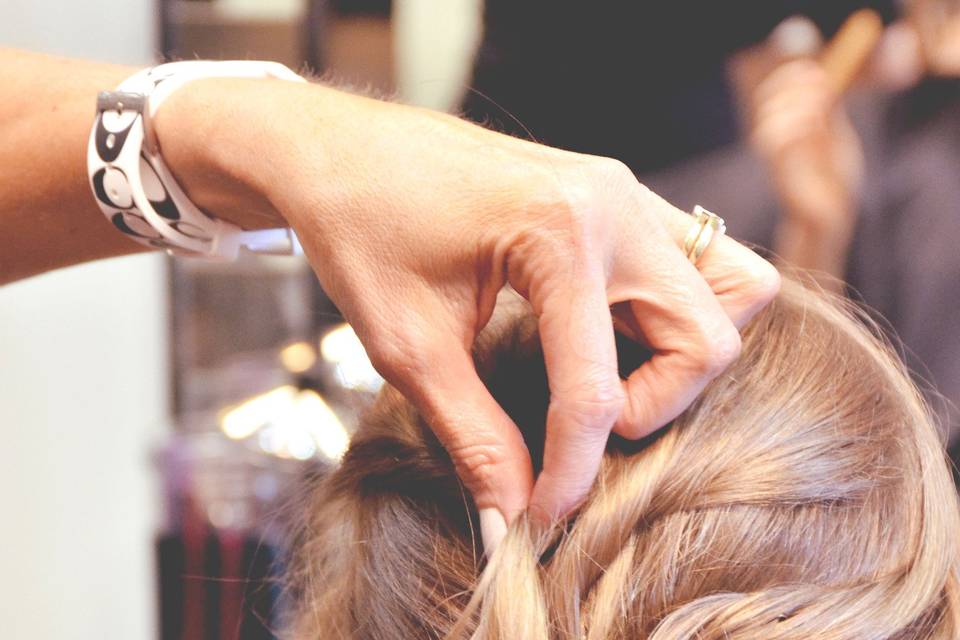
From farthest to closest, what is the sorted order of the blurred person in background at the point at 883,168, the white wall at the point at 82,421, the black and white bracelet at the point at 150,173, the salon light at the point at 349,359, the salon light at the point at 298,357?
the salon light at the point at 298,357
the blurred person in background at the point at 883,168
the white wall at the point at 82,421
the salon light at the point at 349,359
the black and white bracelet at the point at 150,173

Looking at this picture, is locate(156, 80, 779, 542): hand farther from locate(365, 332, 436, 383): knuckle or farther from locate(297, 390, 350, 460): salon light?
locate(297, 390, 350, 460): salon light

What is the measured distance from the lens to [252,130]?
2.24 feet

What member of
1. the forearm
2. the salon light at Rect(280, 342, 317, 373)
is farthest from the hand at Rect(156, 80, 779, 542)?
the salon light at Rect(280, 342, 317, 373)

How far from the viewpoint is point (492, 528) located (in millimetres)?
Answer: 634

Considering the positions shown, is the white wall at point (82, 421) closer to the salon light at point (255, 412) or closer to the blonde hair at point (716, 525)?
the salon light at point (255, 412)

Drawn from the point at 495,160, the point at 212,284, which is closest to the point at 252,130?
the point at 495,160

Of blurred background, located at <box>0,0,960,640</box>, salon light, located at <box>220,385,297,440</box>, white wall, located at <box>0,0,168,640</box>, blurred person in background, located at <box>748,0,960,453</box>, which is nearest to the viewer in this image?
white wall, located at <box>0,0,168,640</box>

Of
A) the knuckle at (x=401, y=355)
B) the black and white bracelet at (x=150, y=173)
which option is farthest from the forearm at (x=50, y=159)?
the knuckle at (x=401, y=355)

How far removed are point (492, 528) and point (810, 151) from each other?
1.44 metres

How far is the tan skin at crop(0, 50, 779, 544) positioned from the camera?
1.93 ft

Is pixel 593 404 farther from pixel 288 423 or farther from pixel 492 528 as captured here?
pixel 288 423

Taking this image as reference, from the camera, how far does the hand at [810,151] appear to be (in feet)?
5.89

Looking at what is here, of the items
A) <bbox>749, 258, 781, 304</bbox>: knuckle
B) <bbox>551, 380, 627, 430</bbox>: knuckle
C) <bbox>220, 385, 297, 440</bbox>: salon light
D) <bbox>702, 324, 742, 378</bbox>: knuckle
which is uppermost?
<bbox>749, 258, 781, 304</bbox>: knuckle

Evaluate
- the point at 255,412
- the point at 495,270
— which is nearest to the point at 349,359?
the point at 255,412
